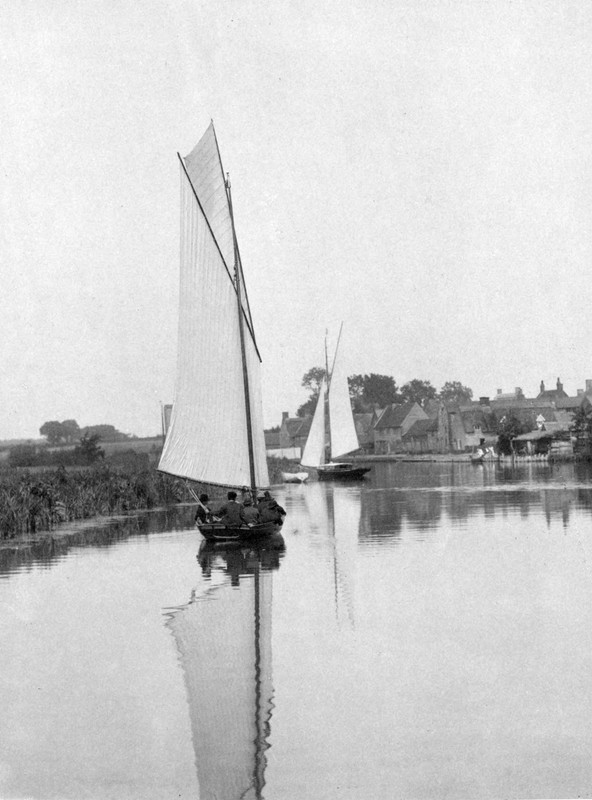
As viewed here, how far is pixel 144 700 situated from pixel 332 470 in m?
63.2

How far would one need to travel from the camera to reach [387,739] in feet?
33.4

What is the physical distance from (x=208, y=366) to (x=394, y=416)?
119495mm

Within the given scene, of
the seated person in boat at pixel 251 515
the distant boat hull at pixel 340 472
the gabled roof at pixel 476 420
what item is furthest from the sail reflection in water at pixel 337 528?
the gabled roof at pixel 476 420

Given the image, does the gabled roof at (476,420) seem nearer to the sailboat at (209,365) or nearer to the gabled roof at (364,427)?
the gabled roof at (364,427)

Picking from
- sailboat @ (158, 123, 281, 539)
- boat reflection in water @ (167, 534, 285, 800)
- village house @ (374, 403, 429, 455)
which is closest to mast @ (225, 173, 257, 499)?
sailboat @ (158, 123, 281, 539)

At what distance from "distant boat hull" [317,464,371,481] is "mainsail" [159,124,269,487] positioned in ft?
147

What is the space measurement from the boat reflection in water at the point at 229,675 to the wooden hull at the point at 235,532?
311 centimetres

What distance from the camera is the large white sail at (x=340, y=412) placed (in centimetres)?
7588

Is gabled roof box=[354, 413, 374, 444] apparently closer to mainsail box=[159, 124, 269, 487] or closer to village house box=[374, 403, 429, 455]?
village house box=[374, 403, 429, 455]

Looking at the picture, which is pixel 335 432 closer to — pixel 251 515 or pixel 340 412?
pixel 340 412

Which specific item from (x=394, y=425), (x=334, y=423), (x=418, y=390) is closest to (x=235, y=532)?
(x=334, y=423)

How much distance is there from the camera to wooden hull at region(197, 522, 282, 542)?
89.2 ft

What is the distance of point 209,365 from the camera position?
95.8ft

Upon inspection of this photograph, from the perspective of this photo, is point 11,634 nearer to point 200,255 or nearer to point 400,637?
point 400,637
